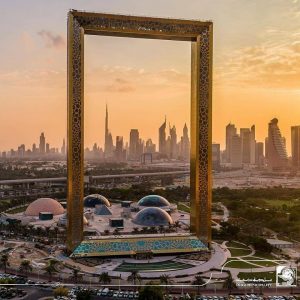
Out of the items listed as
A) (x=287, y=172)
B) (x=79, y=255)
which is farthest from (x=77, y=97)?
(x=287, y=172)

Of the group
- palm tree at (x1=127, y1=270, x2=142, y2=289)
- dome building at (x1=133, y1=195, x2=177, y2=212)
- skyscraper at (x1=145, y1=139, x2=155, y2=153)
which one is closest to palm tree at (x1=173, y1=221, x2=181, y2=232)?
dome building at (x1=133, y1=195, x2=177, y2=212)

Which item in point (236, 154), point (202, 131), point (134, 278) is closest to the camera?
point (134, 278)

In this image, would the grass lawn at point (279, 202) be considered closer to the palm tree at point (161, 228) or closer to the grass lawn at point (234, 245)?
the palm tree at point (161, 228)

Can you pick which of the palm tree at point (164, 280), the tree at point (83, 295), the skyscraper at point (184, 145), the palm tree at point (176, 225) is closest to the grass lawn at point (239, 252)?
the palm tree at point (164, 280)

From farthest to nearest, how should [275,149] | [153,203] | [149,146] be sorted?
[149,146], [275,149], [153,203]

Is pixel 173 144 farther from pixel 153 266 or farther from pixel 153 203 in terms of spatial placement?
pixel 153 266

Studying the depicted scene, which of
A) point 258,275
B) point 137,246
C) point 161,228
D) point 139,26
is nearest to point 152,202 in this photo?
point 161,228

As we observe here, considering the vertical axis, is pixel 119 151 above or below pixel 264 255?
above

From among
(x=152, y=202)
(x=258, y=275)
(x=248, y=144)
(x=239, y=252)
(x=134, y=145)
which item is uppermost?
(x=248, y=144)
